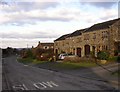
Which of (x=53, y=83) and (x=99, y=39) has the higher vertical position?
(x=99, y=39)

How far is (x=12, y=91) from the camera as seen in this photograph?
17.8 m

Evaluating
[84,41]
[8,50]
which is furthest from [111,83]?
[8,50]

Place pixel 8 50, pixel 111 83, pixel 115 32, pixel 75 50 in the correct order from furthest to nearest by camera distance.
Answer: pixel 8 50 < pixel 75 50 < pixel 115 32 < pixel 111 83

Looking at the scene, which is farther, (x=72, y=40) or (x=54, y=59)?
(x=72, y=40)

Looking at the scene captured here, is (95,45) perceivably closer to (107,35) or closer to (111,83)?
(107,35)

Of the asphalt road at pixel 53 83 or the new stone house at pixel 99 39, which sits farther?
the new stone house at pixel 99 39

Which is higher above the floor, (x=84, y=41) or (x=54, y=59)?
(x=84, y=41)

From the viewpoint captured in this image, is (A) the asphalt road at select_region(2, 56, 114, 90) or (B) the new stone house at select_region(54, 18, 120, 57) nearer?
(A) the asphalt road at select_region(2, 56, 114, 90)

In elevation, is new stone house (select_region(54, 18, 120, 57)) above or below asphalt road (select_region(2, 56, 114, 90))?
above

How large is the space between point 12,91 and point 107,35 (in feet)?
127

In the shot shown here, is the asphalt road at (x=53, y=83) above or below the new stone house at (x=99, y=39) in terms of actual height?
below

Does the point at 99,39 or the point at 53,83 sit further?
the point at 99,39

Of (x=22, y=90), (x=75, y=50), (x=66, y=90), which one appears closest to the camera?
(x=66, y=90)

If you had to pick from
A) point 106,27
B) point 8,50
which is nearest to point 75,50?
point 106,27
